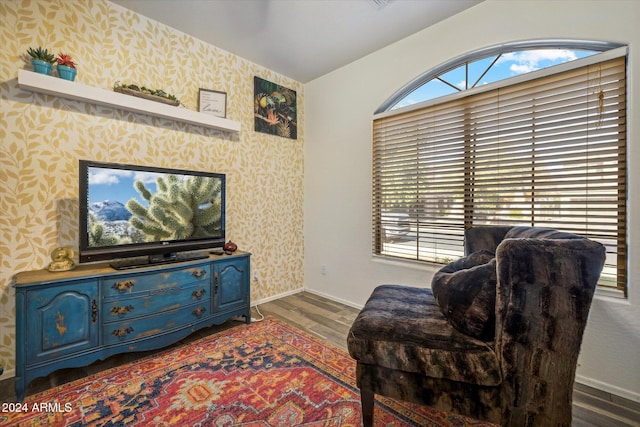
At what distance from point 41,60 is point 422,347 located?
285cm

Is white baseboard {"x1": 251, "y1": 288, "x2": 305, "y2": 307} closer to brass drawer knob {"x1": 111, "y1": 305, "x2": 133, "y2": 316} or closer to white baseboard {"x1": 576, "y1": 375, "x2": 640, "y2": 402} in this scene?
brass drawer knob {"x1": 111, "y1": 305, "x2": 133, "y2": 316}

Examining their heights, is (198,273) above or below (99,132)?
below

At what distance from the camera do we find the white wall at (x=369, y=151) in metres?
1.58

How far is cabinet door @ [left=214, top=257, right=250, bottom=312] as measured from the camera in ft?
7.71

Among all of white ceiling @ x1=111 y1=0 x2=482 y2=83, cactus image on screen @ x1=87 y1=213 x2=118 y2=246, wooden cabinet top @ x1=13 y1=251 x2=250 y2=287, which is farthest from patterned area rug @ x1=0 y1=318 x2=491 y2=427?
white ceiling @ x1=111 y1=0 x2=482 y2=83

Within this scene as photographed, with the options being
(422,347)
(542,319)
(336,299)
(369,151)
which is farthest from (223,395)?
(369,151)

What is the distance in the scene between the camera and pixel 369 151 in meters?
2.90

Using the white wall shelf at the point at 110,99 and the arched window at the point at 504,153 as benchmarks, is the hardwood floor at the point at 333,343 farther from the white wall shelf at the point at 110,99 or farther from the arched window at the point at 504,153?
the white wall shelf at the point at 110,99

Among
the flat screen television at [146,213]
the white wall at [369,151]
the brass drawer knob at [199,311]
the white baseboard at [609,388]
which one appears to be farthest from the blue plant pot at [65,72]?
the white baseboard at [609,388]

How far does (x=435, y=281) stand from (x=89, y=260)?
2.21 metres

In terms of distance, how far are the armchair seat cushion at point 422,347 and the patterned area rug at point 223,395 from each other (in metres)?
0.48

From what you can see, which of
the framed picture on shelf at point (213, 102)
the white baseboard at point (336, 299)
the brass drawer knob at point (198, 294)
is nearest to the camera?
the brass drawer knob at point (198, 294)

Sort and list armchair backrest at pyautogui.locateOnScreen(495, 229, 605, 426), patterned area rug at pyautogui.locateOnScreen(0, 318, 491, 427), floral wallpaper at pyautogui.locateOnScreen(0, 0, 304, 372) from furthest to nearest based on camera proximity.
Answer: floral wallpaper at pyautogui.locateOnScreen(0, 0, 304, 372) → patterned area rug at pyautogui.locateOnScreen(0, 318, 491, 427) → armchair backrest at pyautogui.locateOnScreen(495, 229, 605, 426)

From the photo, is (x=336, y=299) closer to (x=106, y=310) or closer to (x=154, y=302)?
(x=154, y=302)
